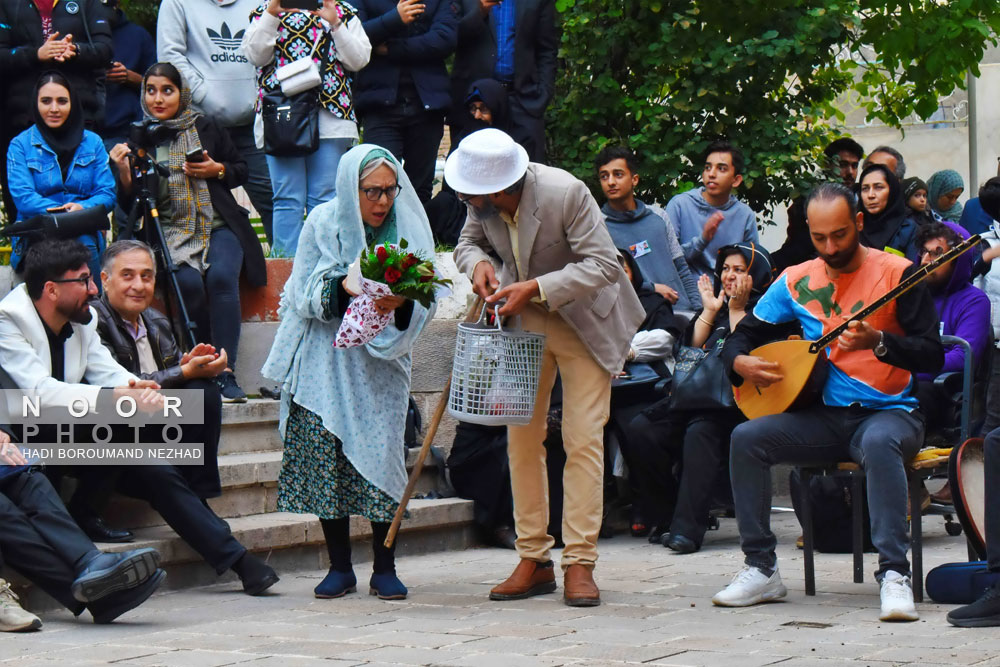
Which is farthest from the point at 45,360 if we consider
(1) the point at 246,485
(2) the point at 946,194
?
(2) the point at 946,194

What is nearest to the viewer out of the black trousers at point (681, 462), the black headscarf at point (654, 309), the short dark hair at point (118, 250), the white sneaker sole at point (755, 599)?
the white sneaker sole at point (755, 599)

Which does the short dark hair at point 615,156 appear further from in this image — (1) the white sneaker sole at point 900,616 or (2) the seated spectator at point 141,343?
(1) the white sneaker sole at point 900,616

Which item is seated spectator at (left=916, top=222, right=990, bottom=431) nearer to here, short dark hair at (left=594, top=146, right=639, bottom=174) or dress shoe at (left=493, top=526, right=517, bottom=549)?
short dark hair at (left=594, top=146, right=639, bottom=174)

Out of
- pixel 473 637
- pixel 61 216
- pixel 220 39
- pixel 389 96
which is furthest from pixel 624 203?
pixel 473 637

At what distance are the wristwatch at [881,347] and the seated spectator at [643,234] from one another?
10.9 feet

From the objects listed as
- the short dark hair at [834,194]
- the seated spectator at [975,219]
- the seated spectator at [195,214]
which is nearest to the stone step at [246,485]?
the seated spectator at [195,214]

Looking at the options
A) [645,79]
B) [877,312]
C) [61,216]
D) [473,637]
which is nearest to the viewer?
[473,637]

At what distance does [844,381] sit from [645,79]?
17.4ft

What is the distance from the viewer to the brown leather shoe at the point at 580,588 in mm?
5973

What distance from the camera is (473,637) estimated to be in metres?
5.28

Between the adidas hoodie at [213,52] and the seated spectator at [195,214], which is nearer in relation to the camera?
the seated spectator at [195,214]

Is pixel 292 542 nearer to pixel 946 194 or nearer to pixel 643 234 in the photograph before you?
pixel 643 234

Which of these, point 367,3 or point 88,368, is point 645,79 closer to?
point 367,3

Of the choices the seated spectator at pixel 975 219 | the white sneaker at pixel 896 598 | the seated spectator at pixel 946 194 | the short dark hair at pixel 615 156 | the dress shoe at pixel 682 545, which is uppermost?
the short dark hair at pixel 615 156
